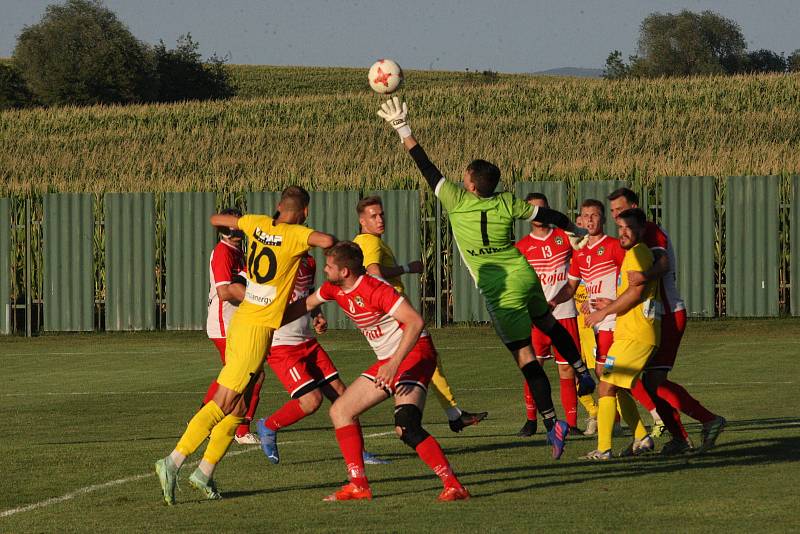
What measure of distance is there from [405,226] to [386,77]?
15.5 m

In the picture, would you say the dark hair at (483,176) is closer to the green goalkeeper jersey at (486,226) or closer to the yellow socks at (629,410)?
the green goalkeeper jersey at (486,226)

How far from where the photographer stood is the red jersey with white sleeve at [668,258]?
451 inches

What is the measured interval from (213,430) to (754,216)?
20.6 metres

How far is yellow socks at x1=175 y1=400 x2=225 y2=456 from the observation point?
9.61m

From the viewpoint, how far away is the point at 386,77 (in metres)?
14.4

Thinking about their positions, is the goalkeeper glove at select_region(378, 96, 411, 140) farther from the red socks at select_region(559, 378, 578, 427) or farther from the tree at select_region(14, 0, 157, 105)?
the tree at select_region(14, 0, 157, 105)

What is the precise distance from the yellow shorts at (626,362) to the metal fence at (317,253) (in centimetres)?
1762

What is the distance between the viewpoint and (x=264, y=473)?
1117 centimetres

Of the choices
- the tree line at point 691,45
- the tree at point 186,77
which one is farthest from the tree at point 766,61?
the tree at point 186,77

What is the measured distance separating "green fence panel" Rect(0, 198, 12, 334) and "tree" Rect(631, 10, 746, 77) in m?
90.1

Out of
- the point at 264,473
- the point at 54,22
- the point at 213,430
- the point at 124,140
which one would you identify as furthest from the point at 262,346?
the point at 54,22

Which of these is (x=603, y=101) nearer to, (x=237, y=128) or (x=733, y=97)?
(x=733, y=97)

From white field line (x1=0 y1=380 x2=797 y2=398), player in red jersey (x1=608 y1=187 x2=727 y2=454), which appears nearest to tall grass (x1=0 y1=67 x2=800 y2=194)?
white field line (x1=0 y1=380 x2=797 y2=398)

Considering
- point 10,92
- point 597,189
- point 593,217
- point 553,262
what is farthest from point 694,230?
point 10,92
